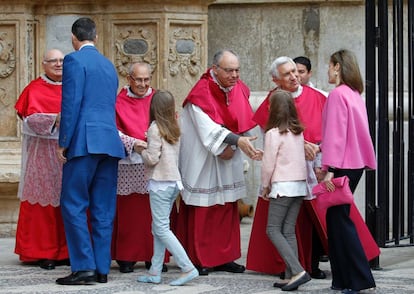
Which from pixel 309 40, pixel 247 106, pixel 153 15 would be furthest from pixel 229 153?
pixel 309 40

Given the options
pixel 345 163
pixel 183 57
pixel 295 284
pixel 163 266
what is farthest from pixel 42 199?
pixel 345 163

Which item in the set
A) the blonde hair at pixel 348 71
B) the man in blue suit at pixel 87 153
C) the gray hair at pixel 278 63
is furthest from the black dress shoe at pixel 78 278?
the blonde hair at pixel 348 71

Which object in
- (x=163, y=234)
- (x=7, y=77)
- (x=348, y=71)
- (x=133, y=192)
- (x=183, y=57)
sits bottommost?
(x=163, y=234)

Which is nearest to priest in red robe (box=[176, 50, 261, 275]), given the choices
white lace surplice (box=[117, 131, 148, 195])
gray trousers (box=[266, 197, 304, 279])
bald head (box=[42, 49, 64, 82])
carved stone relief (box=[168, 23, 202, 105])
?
white lace surplice (box=[117, 131, 148, 195])

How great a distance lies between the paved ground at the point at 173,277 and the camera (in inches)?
364

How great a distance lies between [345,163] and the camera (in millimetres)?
9117

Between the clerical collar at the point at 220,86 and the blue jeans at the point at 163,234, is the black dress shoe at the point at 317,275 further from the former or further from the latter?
the clerical collar at the point at 220,86

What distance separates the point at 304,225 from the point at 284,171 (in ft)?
2.52

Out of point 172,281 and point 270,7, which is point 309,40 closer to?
point 270,7

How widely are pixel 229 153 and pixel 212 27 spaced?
11.6ft

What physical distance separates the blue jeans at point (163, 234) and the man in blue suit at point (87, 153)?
13.0 inches

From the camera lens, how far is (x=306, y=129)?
988 centimetres

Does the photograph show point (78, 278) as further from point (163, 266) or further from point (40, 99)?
point (40, 99)

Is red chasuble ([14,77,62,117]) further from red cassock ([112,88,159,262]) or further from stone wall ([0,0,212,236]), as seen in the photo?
stone wall ([0,0,212,236])
